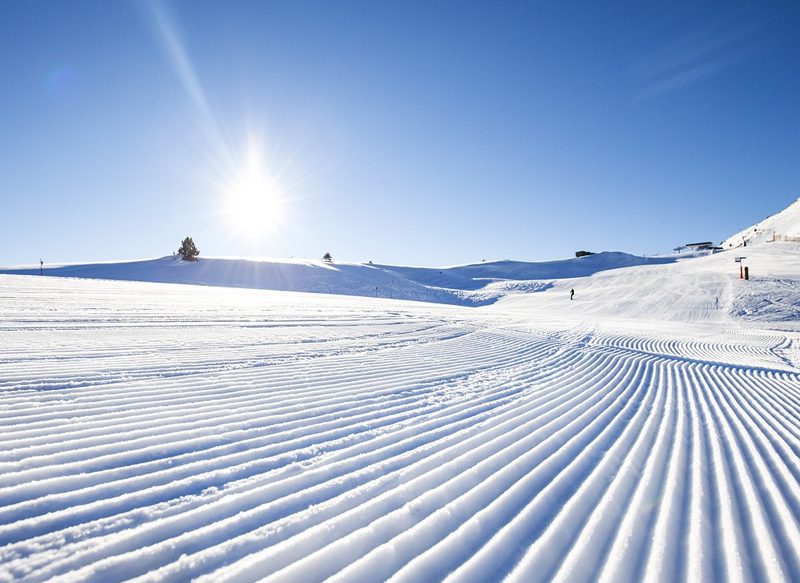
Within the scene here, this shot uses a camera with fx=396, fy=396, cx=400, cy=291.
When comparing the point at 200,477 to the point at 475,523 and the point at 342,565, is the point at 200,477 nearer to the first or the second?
the point at 342,565

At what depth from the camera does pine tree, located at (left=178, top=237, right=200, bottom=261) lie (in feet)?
181

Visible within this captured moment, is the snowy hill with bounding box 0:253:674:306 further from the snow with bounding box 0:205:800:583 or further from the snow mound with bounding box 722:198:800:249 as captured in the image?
the snow mound with bounding box 722:198:800:249

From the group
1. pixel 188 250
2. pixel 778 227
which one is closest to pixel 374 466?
pixel 188 250

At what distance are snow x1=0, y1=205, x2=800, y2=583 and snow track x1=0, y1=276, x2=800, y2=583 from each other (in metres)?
0.02

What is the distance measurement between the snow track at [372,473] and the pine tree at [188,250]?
5315cm

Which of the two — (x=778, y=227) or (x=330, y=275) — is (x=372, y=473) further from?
(x=778, y=227)

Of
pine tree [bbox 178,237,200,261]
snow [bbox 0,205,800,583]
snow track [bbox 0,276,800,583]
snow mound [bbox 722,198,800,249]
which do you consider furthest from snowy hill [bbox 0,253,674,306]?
snow mound [bbox 722,198,800,249]

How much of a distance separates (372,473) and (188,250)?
6035cm

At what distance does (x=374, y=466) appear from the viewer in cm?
340

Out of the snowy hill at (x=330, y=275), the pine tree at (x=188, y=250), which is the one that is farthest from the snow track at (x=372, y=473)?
the pine tree at (x=188, y=250)

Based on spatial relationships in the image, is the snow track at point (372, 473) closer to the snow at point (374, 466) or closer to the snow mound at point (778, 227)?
the snow at point (374, 466)

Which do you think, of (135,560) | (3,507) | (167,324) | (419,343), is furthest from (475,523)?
(167,324)

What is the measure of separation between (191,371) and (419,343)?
6557 millimetres

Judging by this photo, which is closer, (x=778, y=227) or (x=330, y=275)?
(x=330, y=275)
